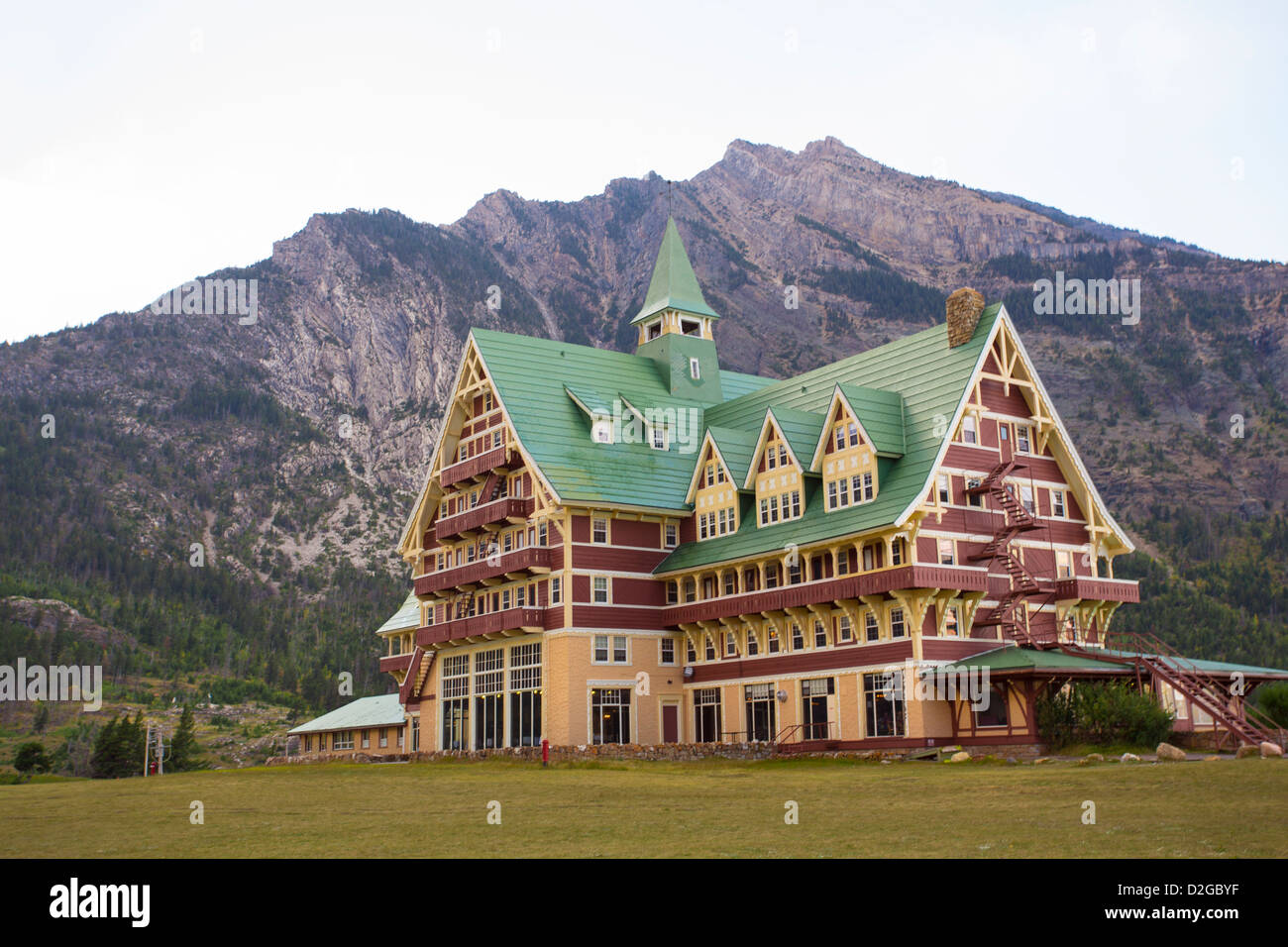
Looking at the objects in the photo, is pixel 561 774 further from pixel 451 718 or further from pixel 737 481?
pixel 451 718

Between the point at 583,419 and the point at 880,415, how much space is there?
19.0 meters

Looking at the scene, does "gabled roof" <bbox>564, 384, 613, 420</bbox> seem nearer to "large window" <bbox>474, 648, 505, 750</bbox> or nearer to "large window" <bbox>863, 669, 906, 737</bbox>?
"large window" <bbox>474, 648, 505, 750</bbox>

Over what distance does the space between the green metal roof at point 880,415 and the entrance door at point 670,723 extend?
62.7 feet

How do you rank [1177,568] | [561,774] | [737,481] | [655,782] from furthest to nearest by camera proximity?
[1177,568], [737,481], [561,774], [655,782]

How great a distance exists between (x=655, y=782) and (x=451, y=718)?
3681cm

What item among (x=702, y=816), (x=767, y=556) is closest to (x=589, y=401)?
(x=767, y=556)

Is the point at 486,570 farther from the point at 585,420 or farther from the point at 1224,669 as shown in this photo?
the point at 1224,669

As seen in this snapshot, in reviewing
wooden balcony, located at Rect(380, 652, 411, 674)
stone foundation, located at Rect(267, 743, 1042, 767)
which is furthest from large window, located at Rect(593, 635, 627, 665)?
wooden balcony, located at Rect(380, 652, 411, 674)

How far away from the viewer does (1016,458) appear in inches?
2394

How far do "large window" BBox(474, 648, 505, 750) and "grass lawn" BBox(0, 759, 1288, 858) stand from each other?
27415mm

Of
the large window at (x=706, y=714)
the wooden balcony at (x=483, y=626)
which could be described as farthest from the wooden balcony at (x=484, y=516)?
the large window at (x=706, y=714)

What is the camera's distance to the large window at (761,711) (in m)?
61.6

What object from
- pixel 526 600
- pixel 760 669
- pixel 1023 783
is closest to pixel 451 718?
pixel 526 600

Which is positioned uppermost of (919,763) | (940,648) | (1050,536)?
(1050,536)
